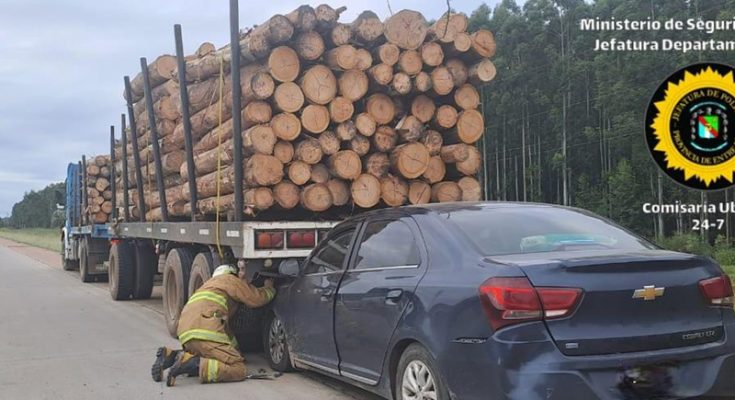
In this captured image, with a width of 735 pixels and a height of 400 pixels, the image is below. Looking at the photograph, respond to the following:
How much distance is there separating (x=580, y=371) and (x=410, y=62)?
480cm

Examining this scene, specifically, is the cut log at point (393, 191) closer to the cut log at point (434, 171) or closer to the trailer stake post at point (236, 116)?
the cut log at point (434, 171)

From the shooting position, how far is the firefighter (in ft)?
21.2

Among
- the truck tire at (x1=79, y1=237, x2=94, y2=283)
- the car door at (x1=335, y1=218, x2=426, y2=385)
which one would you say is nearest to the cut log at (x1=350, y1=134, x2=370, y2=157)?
the car door at (x1=335, y1=218, x2=426, y2=385)

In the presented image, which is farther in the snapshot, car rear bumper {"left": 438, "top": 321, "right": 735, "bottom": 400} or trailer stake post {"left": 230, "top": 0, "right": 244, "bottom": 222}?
trailer stake post {"left": 230, "top": 0, "right": 244, "bottom": 222}

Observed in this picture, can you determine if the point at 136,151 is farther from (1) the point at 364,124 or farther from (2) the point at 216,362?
(2) the point at 216,362

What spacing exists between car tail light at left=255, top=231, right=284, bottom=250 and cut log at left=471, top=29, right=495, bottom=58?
9.99 ft

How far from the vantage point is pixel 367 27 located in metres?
7.80

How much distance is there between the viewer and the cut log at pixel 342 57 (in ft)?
25.0

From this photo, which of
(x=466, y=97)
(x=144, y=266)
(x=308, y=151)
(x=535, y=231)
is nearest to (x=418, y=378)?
(x=535, y=231)

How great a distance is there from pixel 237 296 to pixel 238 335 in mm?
1021

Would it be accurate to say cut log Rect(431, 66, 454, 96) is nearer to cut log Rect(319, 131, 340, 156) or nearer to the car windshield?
cut log Rect(319, 131, 340, 156)

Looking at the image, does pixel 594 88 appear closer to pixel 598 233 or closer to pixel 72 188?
pixel 72 188

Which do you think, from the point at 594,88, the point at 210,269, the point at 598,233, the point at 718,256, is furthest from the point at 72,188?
the point at 594,88

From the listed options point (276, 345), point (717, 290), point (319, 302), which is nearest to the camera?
point (717, 290)
